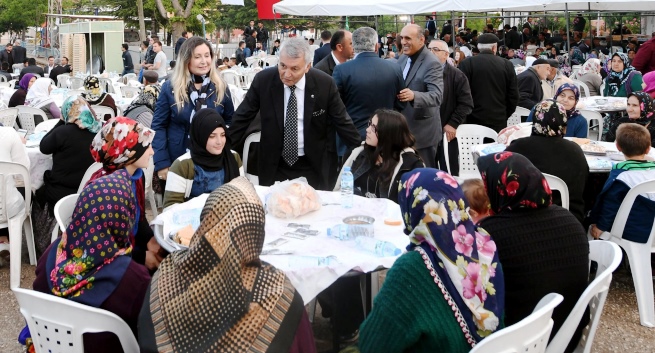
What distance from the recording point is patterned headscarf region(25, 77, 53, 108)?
9.38m

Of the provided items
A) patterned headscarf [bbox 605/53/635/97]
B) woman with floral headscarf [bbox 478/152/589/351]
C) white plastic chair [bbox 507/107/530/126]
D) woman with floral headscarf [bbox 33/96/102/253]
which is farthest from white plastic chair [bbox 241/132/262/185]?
patterned headscarf [bbox 605/53/635/97]

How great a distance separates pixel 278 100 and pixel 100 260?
260cm

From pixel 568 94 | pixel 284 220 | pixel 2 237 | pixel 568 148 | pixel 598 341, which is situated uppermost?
pixel 568 94

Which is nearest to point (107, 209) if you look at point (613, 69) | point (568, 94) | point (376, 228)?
point (376, 228)

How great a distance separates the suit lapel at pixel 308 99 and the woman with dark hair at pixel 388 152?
59 cm

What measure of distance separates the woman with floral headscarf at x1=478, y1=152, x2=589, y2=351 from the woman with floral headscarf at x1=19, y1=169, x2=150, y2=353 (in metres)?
1.46

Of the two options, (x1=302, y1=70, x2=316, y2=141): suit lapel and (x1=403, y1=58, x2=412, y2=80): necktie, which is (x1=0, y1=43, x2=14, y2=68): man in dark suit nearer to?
(x1=403, y1=58, x2=412, y2=80): necktie

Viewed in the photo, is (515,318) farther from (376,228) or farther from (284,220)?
(284,220)

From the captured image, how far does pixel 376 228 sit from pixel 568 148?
188 cm

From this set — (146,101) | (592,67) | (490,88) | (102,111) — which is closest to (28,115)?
(102,111)

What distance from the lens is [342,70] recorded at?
6.01m

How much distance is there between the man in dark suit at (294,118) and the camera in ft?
16.7

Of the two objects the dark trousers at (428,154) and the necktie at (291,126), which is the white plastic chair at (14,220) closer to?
the necktie at (291,126)

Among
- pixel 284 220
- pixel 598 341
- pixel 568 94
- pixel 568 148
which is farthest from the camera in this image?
pixel 568 94
